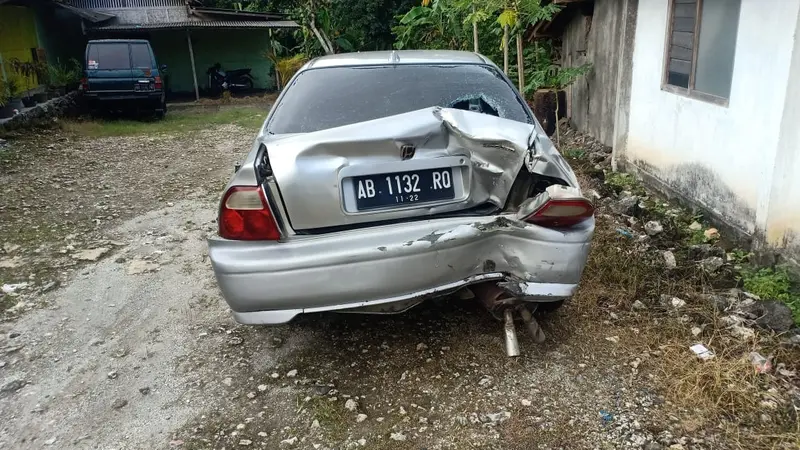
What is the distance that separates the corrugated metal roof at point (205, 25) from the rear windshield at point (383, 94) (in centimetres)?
1650

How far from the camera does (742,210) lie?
452 centimetres

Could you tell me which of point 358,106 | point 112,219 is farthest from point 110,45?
point 358,106

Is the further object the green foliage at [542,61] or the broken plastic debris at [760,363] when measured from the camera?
the green foliage at [542,61]

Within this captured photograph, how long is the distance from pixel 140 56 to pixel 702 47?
39.3ft

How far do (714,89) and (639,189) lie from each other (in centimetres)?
153

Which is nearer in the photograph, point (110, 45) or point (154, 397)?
point (154, 397)

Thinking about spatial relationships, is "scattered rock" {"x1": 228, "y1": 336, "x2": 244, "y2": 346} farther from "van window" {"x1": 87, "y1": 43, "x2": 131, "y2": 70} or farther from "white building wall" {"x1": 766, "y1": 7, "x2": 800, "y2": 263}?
"van window" {"x1": 87, "y1": 43, "x2": 131, "y2": 70}

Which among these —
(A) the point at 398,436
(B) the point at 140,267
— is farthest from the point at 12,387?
(A) the point at 398,436

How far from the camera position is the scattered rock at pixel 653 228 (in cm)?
491

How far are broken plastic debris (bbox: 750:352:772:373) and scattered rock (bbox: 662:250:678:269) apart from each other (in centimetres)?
119

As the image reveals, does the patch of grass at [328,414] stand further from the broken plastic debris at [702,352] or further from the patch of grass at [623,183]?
the patch of grass at [623,183]

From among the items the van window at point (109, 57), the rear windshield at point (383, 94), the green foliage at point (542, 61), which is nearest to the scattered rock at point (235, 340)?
the rear windshield at point (383, 94)

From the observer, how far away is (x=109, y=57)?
42.8ft

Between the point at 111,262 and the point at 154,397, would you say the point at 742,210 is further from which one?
the point at 111,262
